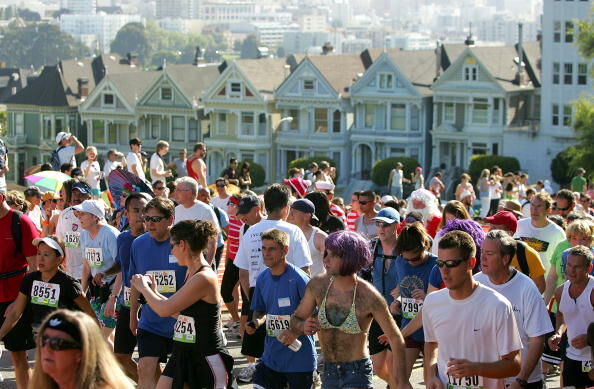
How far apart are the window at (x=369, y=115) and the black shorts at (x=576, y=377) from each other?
A: 64234 millimetres

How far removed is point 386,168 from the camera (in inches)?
2717

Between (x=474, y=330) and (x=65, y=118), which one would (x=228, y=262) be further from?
(x=65, y=118)

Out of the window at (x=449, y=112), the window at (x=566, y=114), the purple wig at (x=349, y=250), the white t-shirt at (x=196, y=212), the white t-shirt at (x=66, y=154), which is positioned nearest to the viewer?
the purple wig at (x=349, y=250)

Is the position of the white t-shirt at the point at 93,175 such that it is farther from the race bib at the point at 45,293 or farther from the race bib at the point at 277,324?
the race bib at the point at 277,324

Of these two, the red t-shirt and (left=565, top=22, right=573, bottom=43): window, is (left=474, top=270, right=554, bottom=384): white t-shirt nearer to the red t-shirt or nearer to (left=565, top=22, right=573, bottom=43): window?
the red t-shirt

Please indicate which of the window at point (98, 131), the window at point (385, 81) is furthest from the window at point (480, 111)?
the window at point (98, 131)

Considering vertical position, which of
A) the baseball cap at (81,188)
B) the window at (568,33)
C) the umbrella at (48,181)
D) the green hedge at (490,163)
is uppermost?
the window at (568,33)

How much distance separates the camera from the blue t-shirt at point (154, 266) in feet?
35.6

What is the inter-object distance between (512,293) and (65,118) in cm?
8190

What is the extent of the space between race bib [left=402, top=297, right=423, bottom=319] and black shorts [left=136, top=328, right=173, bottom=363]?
1848 millimetres

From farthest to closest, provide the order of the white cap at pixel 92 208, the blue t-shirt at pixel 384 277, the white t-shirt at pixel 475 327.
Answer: the white cap at pixel 92 208
the blue t-shirt at pixel 384 277
the white t-shirt at pixel 475 327

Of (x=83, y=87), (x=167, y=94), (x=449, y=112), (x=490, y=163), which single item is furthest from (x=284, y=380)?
(x=83, y=87)

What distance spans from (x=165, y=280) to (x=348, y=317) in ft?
7.69

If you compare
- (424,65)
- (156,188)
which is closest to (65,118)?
(424,65)
